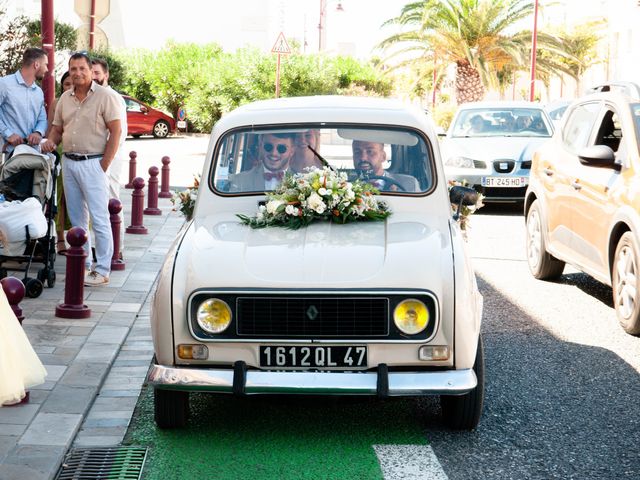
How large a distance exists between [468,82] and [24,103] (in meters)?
31.2

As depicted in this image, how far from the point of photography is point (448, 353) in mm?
5320

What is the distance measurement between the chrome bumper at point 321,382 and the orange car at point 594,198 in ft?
10.4

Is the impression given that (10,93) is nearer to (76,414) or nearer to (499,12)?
(76,414)

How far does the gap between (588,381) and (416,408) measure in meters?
1.32

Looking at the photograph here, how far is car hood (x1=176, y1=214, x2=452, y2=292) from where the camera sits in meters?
5.33

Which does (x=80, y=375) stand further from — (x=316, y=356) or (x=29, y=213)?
(x=29, y=213)

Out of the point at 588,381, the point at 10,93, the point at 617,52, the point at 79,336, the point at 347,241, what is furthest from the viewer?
the point at 617,52

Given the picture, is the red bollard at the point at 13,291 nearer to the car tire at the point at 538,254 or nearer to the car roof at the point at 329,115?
the car roof at the point at 329,115

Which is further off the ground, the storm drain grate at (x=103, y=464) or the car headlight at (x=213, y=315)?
the car headlight at (x=213, y=315)

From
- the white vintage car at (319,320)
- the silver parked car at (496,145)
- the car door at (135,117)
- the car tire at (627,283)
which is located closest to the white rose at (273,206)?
→ the white vintage car at (319,320)

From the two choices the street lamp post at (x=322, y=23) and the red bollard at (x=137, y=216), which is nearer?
the red bollard at (x=137, y=216)

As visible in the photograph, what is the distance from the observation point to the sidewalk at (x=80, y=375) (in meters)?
5.30

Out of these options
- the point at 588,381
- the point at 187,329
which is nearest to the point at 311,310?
the point at 187,329

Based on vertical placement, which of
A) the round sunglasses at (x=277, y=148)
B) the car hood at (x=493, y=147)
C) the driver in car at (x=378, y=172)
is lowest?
the car hood at (x=493, y=147)
